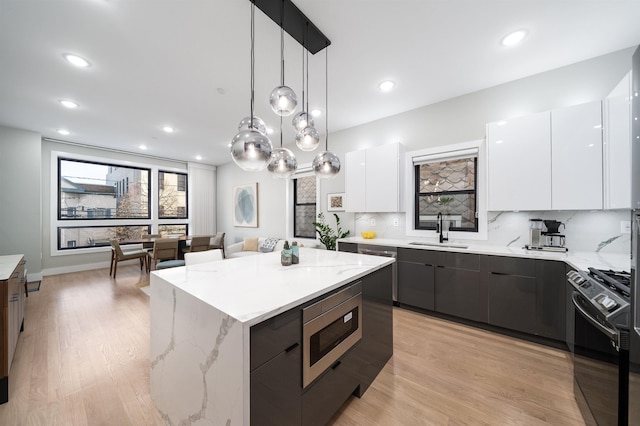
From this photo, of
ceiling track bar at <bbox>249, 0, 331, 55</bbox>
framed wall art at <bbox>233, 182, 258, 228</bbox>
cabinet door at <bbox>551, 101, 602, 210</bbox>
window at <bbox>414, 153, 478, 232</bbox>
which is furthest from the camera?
framed wall art at <bbox>233, 182, 258, 228</bbox>

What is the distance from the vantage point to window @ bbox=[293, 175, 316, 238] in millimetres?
5172

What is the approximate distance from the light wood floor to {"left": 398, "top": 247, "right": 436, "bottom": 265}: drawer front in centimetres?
73

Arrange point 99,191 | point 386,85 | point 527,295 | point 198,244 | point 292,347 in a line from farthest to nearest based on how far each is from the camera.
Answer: point 99,191 → point 198,244 → point 386,85 → point 527,295 → point 292,347

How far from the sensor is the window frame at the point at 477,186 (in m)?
3.01

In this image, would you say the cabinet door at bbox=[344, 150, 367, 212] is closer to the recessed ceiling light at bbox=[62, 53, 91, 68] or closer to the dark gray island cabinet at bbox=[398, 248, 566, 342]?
the dark gray island cabinet at bbox=[398, 248, 566, 342]

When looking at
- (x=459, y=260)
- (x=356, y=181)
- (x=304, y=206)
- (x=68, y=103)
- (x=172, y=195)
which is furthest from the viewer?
(x=172, y=195)

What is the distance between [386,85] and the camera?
115 inches

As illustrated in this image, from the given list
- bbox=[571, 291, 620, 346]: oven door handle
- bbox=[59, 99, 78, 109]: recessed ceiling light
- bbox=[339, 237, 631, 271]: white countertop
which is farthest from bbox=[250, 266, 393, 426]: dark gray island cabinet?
bbox=[59, 99, 78, 109]: recessed ceiling light

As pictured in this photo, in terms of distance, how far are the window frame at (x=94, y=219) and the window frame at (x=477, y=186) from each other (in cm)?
632

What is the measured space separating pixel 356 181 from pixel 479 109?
1875mm

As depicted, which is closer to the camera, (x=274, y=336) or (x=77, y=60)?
(x=274, y=336)

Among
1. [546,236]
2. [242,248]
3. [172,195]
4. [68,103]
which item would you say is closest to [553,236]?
[546,236]

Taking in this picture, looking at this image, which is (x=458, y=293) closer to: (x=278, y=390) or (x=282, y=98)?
(x=278, y=390)

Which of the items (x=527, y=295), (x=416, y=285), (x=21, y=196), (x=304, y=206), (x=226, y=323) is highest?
(x=21, y=196)
